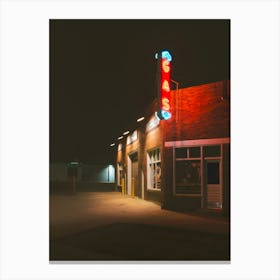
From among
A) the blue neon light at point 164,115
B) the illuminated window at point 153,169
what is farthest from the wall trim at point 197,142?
the illuminated window at point 153,169

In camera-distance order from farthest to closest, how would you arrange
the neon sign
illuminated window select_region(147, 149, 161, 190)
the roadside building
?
1. illuminated window select_region(147, 149, 161, 190)
2. the neon sign
3. the roadside building

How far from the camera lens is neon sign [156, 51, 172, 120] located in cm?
1258

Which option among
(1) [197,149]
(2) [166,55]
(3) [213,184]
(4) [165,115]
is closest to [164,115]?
(4) [165,115]

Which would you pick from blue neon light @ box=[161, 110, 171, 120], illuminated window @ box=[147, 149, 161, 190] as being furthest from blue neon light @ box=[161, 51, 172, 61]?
illuminated window @ box=[147, 149, 161, 190]

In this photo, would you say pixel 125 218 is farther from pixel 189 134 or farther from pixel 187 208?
pixel 189 134

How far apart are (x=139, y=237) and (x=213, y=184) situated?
5.50 meters

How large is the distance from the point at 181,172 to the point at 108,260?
755cm

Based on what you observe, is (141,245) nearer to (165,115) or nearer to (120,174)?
(165,115)

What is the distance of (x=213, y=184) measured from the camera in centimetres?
1304

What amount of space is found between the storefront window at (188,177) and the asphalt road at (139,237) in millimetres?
1307

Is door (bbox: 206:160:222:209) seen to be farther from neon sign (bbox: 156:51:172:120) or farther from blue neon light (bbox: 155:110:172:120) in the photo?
neon sign (bbox: 156:51:172:120)

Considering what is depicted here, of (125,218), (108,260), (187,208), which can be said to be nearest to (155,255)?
(108,260)

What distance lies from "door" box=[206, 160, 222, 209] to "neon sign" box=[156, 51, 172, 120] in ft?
9.08

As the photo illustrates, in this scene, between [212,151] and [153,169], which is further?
[153,169]
